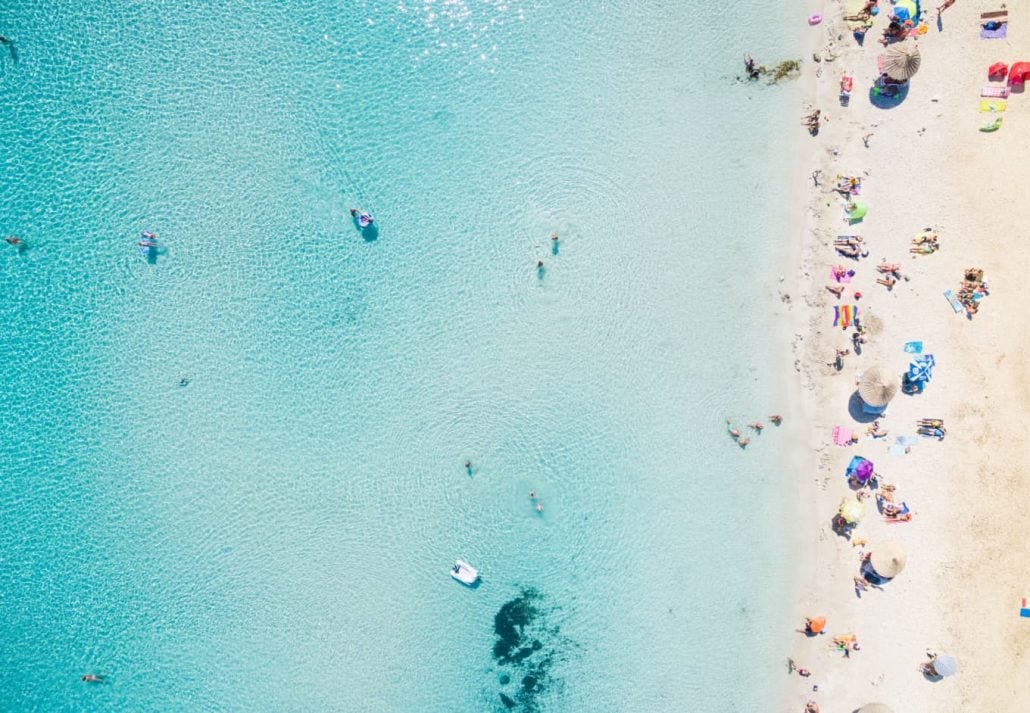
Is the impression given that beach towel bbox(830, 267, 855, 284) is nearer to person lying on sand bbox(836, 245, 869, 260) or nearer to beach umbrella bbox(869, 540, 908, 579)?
person lying on sand bbox(836, 245, 869, 260)

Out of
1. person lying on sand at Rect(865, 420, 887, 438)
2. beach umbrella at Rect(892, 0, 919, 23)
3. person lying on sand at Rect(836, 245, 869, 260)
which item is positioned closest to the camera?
beach umbrella at Rect(892, 0, 919, 23)

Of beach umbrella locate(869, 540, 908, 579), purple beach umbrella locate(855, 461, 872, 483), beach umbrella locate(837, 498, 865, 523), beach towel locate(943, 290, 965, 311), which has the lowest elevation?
beach umbrella locate(869, 540, 908, 579)

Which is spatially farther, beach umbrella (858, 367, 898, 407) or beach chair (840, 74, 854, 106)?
beach chair (840, 74, 854, 106)

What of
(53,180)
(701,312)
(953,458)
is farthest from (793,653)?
(53,180)

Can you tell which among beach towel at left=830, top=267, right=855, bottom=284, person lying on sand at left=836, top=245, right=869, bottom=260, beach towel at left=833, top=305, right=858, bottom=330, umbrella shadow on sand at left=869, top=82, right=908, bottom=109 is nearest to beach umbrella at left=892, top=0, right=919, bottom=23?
umbrella shadow on sand at left=869, top=82, right=908, bottom=109

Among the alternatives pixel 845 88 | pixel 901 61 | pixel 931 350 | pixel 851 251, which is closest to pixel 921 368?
pixel 931 350
